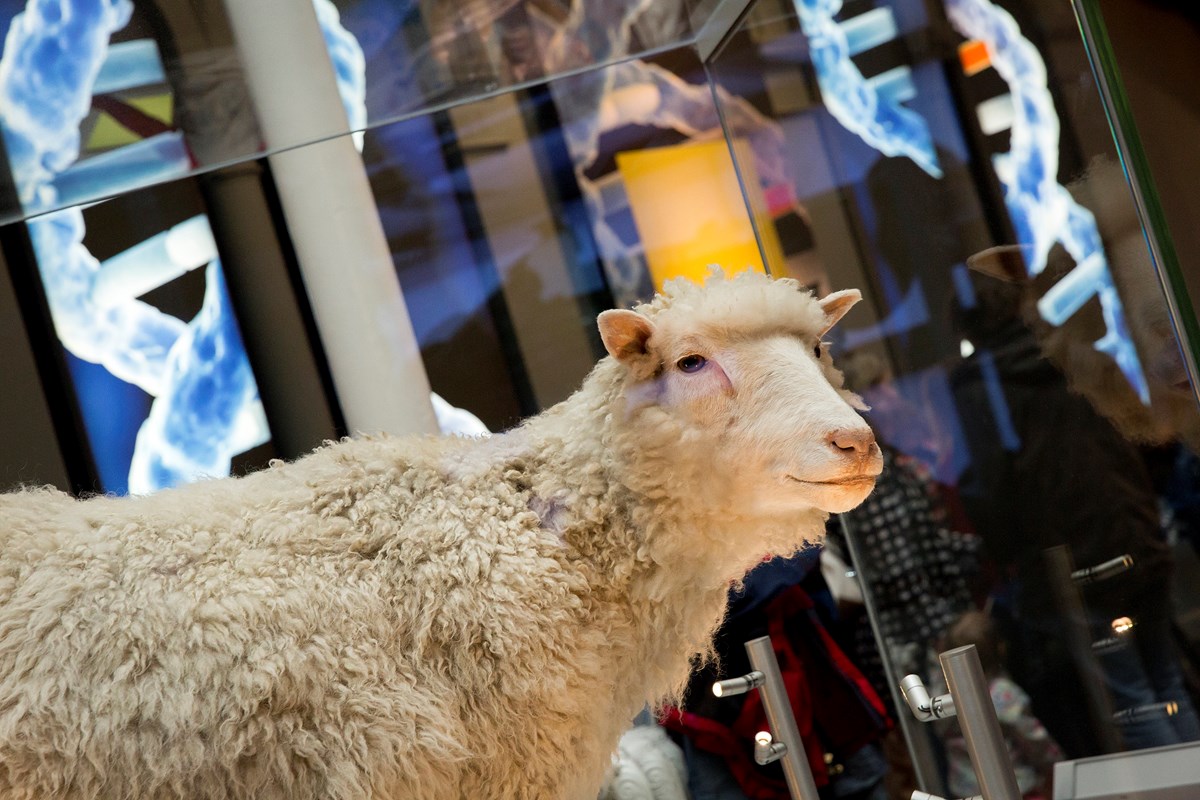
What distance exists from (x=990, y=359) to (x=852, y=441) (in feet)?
3.31

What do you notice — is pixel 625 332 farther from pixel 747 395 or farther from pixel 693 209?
pixel 693 209

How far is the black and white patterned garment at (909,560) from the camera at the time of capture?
2.57 m

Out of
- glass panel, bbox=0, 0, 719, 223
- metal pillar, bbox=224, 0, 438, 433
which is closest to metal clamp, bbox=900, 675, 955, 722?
metal pillar, bbox=224, 0, 438, 433

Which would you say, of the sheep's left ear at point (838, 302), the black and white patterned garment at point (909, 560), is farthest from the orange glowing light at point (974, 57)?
the black and white patterned garment at point (909, 560)

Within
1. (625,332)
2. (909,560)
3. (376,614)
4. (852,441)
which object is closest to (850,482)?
(852,441)

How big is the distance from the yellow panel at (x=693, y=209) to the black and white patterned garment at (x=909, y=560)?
0.65 m

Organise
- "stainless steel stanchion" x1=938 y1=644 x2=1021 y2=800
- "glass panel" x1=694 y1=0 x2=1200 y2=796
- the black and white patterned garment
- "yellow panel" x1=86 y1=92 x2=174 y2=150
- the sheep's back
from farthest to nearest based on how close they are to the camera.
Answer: the black and white patterned garment
"yellow panel" x1=86 y1=92 x2=174 y2=150
"glass panel" x1=694 y1=0 x2=1200 y2=796
"stainless steel stanchion" x1=938 y1=644 x2=1021 y2=800
the sheep's back

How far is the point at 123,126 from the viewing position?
2143 mm

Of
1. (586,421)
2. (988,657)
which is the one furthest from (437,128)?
(988,657)

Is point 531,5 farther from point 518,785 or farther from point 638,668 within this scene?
point 518,785

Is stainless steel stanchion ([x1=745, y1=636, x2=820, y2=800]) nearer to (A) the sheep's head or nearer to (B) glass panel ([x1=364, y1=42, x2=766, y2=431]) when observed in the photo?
(A) the sheep's head

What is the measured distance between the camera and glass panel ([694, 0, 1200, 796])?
1.90 m

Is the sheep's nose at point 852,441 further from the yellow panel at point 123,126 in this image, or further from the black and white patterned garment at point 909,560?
the yellow panel at point 123,126

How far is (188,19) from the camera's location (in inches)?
80.1
